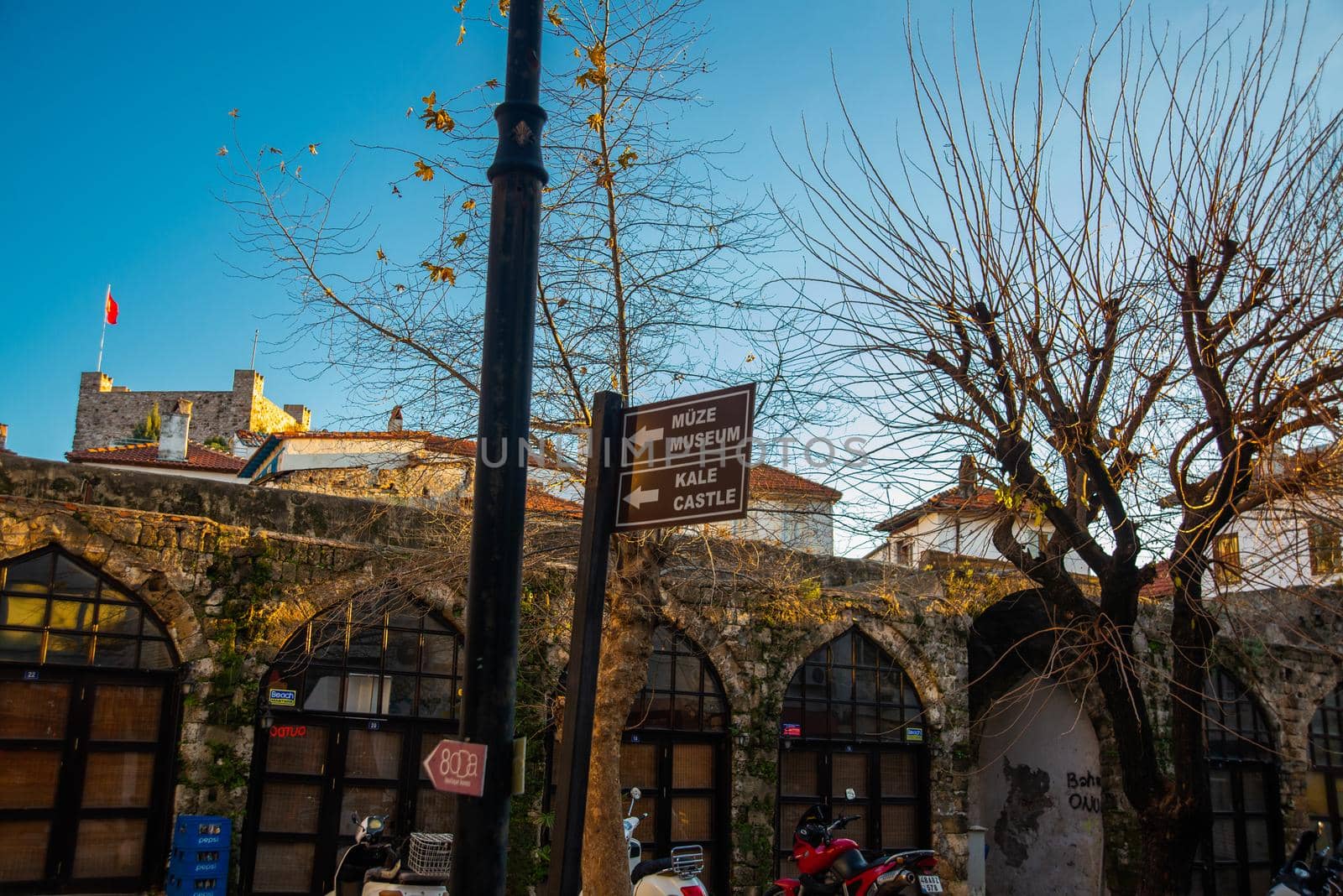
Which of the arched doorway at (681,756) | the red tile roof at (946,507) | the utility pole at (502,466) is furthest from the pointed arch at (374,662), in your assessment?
the utility pole at (502,466)

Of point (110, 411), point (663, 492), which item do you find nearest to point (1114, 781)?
point (663, 492)

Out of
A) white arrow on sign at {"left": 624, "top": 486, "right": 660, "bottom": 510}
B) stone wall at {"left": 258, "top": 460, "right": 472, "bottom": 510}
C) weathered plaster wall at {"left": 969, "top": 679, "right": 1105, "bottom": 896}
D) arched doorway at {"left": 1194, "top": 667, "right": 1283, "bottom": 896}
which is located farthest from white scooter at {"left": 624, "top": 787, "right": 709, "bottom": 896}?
arched doorway at {"left": 1194, "top": 667, "right": 1283, "bottom": 896}

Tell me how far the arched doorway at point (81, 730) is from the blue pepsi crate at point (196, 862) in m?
0.42

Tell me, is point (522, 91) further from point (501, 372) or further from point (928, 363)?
point (928, 363)

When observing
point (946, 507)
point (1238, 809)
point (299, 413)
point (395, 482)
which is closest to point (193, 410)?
point (299, 413)

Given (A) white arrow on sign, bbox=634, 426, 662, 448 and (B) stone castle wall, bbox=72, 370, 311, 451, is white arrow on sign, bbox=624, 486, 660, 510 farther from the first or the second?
(B) stone castle wall, bbox=72, 370, 311, 451

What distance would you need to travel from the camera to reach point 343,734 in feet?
34.0

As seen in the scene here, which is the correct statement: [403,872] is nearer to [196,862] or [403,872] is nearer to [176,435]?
[196,862]

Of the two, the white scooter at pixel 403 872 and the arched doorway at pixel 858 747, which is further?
the arched doorway at pixel 858 747

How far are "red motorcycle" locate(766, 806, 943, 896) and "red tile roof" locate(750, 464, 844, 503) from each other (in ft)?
9.20

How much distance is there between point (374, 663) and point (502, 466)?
23.4 feet

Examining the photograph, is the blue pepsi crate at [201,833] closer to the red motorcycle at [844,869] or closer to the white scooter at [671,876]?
the white scooter at [671,876]

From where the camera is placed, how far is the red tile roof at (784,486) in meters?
8.68

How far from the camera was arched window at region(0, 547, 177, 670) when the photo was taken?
9.21 meters
